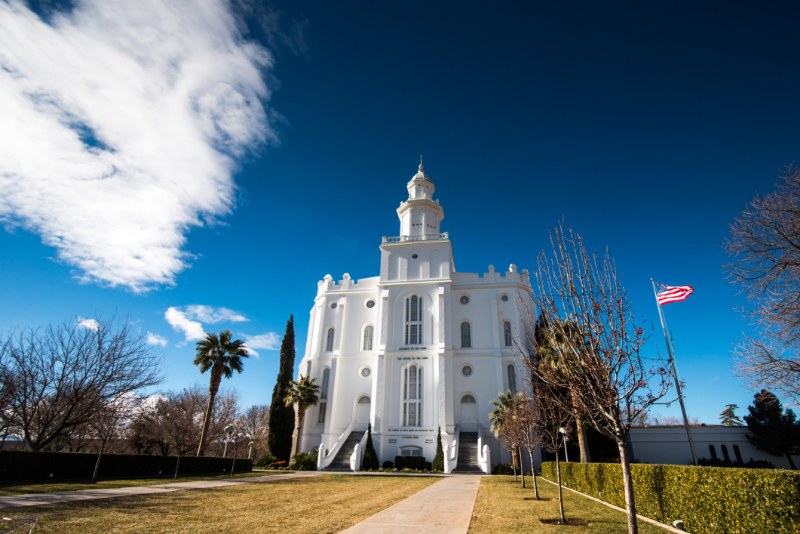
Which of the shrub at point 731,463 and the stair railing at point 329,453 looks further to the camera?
the stair railing at point 329,453

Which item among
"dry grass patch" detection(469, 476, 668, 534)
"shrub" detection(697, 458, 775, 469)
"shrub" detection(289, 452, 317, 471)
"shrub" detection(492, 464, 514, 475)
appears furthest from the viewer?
"shrub" detection(289, 452, 317, 471)

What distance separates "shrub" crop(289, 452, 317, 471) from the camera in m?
29.8

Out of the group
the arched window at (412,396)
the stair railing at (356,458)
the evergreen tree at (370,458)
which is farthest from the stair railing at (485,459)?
the stair railing at (356,458)

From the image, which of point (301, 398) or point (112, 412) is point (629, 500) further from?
point (301, 398)

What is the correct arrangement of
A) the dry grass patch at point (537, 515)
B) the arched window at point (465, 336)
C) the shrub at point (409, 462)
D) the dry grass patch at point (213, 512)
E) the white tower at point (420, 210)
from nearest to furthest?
the dry grass patch at point (213, 512) < the dry grass patch at point (537, 515) < the shrub at point (409, 462) < the arched window at point (465, 336) < the white tower at point (420, 210)

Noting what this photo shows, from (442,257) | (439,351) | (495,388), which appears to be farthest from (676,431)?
(442,257)

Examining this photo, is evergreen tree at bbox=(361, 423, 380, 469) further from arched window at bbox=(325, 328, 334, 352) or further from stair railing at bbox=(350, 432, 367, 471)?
arched window at bbox=(325, 328, 334, 352)

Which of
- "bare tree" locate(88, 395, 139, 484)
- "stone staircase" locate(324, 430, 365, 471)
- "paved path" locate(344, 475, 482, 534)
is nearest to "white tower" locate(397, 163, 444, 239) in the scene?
"stone staircase" locate(324, 430, 365, 471)

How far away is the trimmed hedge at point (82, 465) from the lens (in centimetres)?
1520

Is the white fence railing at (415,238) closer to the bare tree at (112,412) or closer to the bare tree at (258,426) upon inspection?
the bare tree at (112,412)

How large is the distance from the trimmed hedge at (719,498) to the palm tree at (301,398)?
26636 mm

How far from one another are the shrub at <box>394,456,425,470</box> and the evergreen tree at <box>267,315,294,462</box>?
34.0 feet

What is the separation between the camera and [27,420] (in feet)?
58.2

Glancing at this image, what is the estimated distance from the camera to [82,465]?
688 inches
